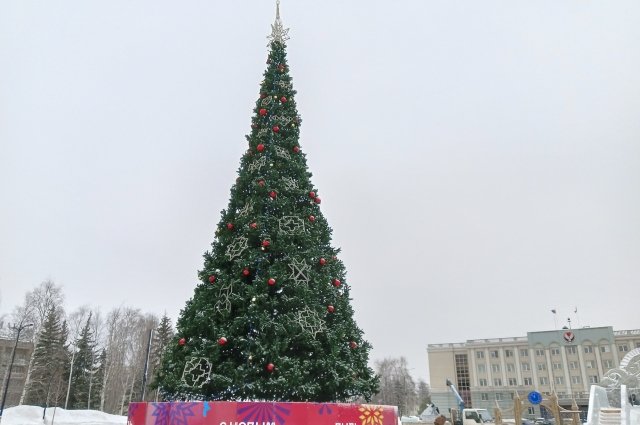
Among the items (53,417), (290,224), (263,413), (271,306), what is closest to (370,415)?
(263,413)

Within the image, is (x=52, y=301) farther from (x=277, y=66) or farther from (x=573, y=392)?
(x=573, y=392)

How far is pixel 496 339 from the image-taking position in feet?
276

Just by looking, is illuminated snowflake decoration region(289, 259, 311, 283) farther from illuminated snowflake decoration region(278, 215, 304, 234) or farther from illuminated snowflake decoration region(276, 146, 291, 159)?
illuminated snowflake decoration region(276, 146, 291, 159)

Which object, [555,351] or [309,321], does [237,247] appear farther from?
[555,351]

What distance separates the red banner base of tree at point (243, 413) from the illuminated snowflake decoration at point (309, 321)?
2.14m

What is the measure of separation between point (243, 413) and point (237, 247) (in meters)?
4.40

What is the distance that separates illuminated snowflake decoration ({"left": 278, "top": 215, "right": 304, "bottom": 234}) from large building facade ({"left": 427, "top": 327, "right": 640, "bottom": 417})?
74283mm

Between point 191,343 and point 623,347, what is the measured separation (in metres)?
84.6

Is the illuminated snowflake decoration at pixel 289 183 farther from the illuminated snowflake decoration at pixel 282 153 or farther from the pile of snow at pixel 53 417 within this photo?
the pile of snow at pixel 53 417

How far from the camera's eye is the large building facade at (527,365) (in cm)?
7581

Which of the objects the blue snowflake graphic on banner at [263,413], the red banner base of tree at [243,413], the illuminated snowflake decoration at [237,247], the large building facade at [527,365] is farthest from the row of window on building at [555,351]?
the blue snowflake graphic on banner at [263,413]

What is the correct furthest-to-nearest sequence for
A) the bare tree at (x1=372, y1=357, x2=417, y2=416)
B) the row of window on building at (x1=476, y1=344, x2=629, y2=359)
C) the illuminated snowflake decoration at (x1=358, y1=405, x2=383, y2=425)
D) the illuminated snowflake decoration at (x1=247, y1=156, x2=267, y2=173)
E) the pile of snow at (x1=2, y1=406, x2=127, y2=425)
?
the bare tree at (x1=372, y1=357, x2=417, y2=416)
the row of window on building at (x1=476, y1=344, x2=629, y2=359)
the pile of snow at (x1=2, y1=406, x2=127, y2=425)
the illuminated snowflake decoration at (x1=247, y1=156, x2=267, y2=173)
the illuminated snowflake decoration at (x1=358, y1=405, x2=383, y2=425)

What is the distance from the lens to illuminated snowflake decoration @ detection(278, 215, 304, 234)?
1134 centimetres

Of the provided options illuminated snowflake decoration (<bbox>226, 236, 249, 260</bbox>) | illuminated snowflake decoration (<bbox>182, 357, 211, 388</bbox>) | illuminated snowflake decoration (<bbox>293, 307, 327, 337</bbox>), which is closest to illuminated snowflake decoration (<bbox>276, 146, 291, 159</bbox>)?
illuminated snowflake decoration (<bbox>226, 236, 249, 260</bbox>)
